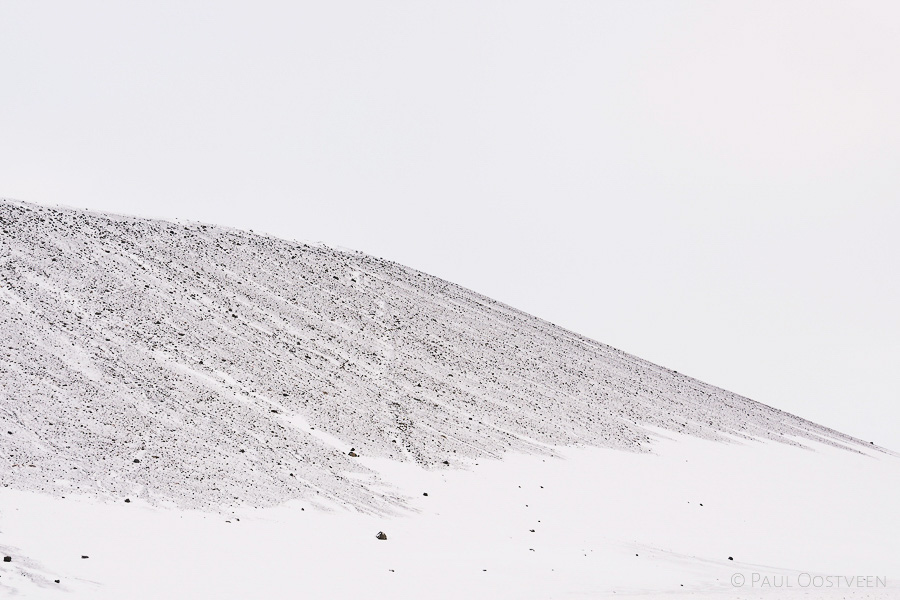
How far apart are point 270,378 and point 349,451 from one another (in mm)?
5058

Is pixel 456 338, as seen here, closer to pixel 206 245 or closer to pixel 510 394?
pixel 510 394

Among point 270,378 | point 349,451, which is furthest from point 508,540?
point 270,378

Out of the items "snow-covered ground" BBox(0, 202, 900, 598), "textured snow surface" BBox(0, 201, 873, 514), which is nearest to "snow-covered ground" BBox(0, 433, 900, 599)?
"snow-covered ground" BBox(0, 202, 900, 598)

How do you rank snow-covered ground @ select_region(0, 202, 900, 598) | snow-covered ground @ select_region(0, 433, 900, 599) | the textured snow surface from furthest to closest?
the textured snow surface → snow-covered ground @ select_region(0, 202, 900, 598) → snow-covered ground @ select_region(0, 433, 900, 599)

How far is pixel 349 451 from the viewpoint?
26250mm

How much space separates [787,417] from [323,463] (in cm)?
3157

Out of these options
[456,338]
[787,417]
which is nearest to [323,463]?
[456,338]

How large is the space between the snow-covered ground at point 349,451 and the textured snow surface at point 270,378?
0.35 feet

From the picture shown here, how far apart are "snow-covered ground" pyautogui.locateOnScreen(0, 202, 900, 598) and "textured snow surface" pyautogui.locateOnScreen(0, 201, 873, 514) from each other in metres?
0.11

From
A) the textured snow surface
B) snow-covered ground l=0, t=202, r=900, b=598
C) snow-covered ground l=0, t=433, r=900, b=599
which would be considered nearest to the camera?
snow-covered ground l=0, t=433, r=900, b=599

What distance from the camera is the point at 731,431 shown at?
1575 inches

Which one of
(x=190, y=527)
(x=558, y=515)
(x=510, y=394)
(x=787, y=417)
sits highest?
(x=787, y=417)

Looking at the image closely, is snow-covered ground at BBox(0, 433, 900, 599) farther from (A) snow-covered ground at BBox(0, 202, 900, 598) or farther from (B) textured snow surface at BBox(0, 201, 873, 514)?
(B) textured snow surface at BBox(0, 201, 873, 514)

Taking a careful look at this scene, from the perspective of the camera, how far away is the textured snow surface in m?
22.1
